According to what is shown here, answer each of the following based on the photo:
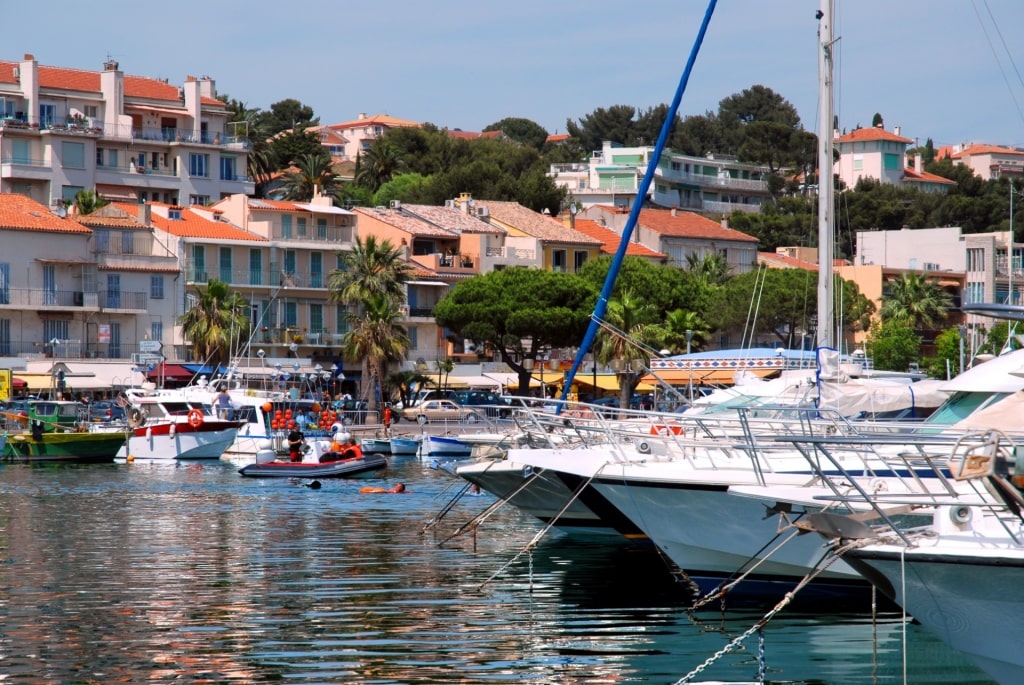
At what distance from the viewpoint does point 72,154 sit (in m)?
98.1

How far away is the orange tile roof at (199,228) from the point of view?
8575cm

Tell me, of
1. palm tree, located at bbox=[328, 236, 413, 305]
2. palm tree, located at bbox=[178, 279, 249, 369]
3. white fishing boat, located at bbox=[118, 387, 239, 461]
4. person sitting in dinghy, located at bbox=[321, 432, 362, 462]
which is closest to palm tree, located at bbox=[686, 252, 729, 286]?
palm tree, located at bbox=[328, 236, 413, 305]

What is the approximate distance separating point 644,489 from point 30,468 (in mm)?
38080

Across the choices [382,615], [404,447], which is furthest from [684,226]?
→ [382,615]

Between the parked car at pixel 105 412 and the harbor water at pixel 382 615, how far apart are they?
29920 millimetres

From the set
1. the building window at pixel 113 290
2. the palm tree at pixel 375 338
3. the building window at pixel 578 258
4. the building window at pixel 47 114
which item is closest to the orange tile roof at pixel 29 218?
the building window at pixel 113 290

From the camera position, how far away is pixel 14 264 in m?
78.4

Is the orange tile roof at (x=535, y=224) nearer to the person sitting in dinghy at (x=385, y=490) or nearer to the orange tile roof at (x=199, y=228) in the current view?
the orange tile roof at (x=199, y=228)

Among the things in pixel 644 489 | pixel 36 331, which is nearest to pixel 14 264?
pixel 36 331

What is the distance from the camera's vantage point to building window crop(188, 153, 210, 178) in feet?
348

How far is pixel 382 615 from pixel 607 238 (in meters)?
86.1

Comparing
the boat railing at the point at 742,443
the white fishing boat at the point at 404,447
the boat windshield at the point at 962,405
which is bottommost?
the white fishing boat at the point at 404,447

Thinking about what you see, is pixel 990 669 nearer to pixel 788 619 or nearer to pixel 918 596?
pixel 918 596

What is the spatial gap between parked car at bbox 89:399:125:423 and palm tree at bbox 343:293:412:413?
12.5 m
